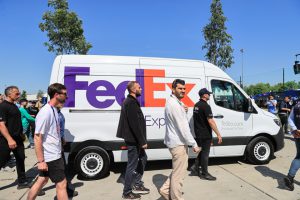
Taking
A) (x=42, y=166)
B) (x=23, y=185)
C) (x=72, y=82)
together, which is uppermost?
(x=72, y=82)

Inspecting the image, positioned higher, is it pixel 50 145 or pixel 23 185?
pixel 50 145

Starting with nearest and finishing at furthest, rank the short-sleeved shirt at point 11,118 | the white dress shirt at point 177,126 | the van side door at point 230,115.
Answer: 1. the white dress shirt at point 177,126
2. the short-sleeved shirt at point 11,118
3. the van side door at point 230,115

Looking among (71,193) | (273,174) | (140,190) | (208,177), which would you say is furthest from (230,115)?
(71,193)

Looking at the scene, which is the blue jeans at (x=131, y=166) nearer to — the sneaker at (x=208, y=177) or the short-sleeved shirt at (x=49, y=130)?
the short-sleeved shirt at (x=49, y=130)

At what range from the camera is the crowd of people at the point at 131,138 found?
3.62m

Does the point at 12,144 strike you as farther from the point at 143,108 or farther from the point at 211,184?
the point at 211,184

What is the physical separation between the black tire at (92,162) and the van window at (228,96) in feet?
9.85

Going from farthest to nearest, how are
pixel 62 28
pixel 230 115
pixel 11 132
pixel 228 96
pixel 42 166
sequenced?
pixel 62 28 < pixel 228 96 < pixel 230 115 < pixel 11 132 < pixel 42 166

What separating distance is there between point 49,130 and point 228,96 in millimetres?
4744

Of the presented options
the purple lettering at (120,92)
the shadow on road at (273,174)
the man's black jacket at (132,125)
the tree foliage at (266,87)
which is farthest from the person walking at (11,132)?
the tree foliage at (266,87)

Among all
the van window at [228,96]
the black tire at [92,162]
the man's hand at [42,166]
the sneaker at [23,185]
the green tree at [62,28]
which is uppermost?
the green tree at [62,28]

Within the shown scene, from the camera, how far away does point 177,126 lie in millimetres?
4285

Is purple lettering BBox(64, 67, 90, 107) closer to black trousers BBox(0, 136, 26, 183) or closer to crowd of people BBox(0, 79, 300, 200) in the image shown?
crowd of people BBox(0, 79, 300, 200)

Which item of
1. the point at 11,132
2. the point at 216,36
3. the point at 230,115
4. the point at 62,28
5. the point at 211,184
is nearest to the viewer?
the point at 11,132
